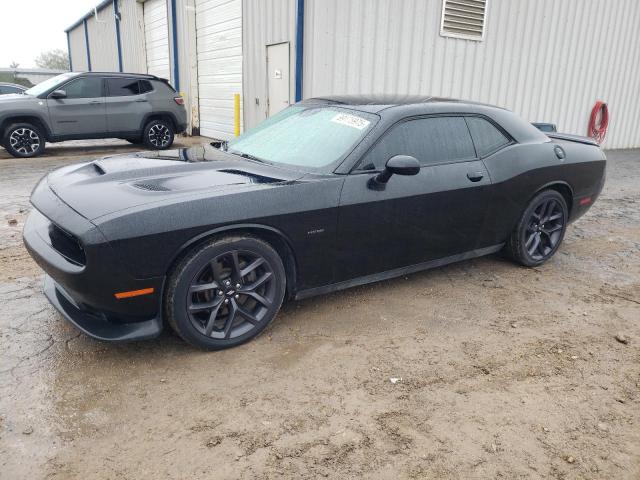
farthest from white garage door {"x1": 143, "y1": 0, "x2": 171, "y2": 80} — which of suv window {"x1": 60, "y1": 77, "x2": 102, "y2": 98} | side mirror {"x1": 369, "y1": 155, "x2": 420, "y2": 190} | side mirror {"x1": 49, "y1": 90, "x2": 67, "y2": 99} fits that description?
side mirror {"x1": 369, "y1": 155, "x2": 420, "y2": 190}

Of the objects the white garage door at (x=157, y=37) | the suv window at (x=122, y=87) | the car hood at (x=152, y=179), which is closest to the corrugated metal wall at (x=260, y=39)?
the suv window at (x=122, y=87)

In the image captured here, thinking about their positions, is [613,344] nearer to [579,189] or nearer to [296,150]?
[579,189]

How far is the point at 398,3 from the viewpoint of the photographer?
28.7 ft

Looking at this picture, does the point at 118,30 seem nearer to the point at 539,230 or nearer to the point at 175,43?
the point at 175,43

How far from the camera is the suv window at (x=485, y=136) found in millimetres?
3961

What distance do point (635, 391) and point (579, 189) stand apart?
7.83 feet

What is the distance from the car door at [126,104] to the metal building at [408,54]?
2007mm

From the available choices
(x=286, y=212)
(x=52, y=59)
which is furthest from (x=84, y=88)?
(x=52, y=59)

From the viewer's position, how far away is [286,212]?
2.99 metres

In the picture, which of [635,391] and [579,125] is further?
[579,125]

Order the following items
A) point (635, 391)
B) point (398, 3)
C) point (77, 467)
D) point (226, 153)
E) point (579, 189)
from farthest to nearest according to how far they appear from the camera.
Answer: point (398, 3) < point (579, 189) < point (226, 153) < point (635, 391) < point (77, 467)

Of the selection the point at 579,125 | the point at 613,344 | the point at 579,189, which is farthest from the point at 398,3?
the point at 613,344

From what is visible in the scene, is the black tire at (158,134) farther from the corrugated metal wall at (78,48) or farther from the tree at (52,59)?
the tree at (52,59)

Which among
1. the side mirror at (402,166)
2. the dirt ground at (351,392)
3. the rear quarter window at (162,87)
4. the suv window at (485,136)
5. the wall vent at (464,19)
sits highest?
the wall vent at (464,19)
